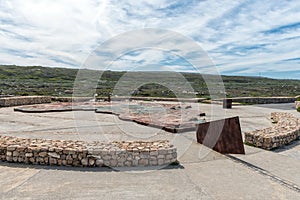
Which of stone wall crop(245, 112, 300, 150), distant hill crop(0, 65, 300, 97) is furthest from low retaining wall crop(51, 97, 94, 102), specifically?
stone wall crop(245, 112, 300, 150)

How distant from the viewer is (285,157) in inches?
230

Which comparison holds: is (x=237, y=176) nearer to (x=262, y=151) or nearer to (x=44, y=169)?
(x=262, y=151)

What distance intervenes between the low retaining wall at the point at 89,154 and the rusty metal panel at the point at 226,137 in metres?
1.62

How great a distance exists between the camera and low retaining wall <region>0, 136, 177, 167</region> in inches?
194

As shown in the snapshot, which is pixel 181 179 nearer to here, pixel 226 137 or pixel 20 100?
pixel 226 137

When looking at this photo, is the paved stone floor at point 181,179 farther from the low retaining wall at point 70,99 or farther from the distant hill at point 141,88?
the low retaining wall at point 70,99

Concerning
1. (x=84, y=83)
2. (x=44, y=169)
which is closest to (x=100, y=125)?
(x=44, y=169)

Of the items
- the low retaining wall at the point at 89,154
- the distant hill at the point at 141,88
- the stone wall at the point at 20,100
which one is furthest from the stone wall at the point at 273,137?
the stone wall at the point at 20,100

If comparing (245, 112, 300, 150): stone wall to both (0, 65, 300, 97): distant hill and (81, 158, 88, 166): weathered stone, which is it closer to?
(81, 158, 88, 166): weathered stone

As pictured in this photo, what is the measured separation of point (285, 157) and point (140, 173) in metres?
3.72

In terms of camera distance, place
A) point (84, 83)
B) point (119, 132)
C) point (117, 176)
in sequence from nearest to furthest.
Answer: point (117, 176) < point (119, 132) < point (84, 83)

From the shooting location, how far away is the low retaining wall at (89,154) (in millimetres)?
4938

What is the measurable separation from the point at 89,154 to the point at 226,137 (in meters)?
3.47

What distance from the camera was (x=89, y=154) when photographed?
16.2 ft
